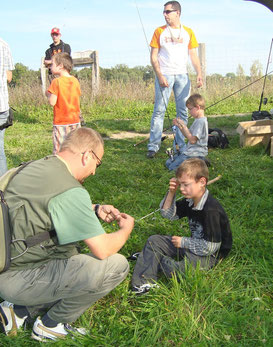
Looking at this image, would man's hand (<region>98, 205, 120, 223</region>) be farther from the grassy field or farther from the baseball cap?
the baseball cap

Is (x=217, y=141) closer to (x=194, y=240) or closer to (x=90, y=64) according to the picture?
(x=194, y=240)

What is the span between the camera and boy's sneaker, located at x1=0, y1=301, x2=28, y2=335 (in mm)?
2387

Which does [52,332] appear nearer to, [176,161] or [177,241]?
[177,241]

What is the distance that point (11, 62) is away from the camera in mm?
4891

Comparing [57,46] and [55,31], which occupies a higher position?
[55,31]

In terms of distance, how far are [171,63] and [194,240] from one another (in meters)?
4.11

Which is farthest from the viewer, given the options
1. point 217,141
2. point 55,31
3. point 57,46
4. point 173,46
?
point 57,46

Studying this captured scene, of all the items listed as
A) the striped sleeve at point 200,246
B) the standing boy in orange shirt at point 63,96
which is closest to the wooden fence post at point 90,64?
the standing boy in orange shirt at point 63,96

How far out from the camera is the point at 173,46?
6203 millimetres

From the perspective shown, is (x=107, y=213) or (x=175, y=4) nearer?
(x=107, y=213)

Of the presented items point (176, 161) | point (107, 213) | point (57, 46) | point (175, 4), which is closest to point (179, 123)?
point (176, 161)

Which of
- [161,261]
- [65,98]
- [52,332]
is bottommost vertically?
[52,332]

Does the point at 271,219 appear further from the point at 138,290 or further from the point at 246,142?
the point at 246,142

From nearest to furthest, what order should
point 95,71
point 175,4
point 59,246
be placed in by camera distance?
1. point 59,246
2. point 175,4
3. point 95,71
